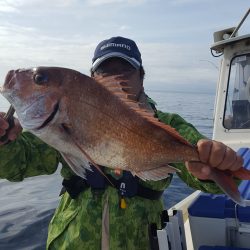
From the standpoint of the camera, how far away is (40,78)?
1.77 meters

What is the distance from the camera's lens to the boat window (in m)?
5.68

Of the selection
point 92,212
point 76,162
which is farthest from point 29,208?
point 76,162

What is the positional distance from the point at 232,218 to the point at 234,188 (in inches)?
50.5

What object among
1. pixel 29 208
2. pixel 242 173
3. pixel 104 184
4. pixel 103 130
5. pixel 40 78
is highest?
pixel 40 78

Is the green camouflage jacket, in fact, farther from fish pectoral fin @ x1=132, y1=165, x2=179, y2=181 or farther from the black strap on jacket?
fish pectoral fin @ x1=132, y1=165, x2=179, y2=181

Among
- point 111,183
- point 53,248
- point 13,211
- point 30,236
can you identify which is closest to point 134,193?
point 111,183

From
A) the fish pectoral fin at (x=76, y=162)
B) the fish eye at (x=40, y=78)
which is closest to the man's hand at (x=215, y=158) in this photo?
the fish pectoral fin at (x=76, y=162)

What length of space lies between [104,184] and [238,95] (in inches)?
147

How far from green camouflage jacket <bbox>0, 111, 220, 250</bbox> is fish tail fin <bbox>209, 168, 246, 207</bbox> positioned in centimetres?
65

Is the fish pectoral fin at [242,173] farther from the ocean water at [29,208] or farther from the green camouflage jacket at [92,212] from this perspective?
the ocean water at [29,208]

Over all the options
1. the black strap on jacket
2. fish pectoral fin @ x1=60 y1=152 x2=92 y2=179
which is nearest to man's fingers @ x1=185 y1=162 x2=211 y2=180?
fish pectoral fin @ x1=60 y1=152 x2=92 y2=179

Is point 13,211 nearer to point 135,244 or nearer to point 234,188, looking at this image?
point 135,244

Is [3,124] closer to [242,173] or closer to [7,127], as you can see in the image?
[7,127]

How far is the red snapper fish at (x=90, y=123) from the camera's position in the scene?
1.71m
